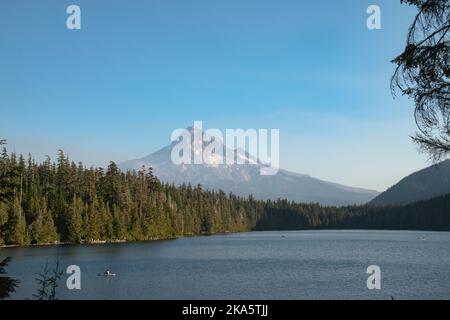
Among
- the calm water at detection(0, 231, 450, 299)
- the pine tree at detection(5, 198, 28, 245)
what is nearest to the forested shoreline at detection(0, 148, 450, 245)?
the pine tree at detection(5, 198, 28, 245)

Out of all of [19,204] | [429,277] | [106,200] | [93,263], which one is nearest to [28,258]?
[93,263]

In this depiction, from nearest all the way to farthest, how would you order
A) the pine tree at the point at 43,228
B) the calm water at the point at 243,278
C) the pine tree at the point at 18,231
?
the calm water at the point at 243,278
the pine tree at the point at 18,231
the pine tree at the point at 43,228

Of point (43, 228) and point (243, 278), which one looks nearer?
point (243, 278)

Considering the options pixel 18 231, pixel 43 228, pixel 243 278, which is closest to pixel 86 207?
pixel 43 228

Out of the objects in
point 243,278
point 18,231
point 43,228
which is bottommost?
point 243,278

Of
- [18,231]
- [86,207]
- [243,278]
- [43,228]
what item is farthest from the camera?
[86,207]

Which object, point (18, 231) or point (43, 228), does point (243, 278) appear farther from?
point (43, 228)

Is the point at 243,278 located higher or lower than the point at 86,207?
lower

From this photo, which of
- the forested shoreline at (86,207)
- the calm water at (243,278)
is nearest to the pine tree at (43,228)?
the forested shoreline at (86,207)

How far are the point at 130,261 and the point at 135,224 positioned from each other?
2099 inches

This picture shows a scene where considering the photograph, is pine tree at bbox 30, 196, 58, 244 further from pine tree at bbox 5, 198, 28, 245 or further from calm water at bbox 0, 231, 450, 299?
calm water at bbox 0, 231, 450, 299

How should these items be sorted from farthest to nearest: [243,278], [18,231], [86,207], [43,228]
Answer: [86,207], [43,228], [18,231], [243,278]

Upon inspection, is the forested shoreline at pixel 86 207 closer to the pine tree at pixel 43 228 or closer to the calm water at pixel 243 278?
the pine tree at pixel 43 228
